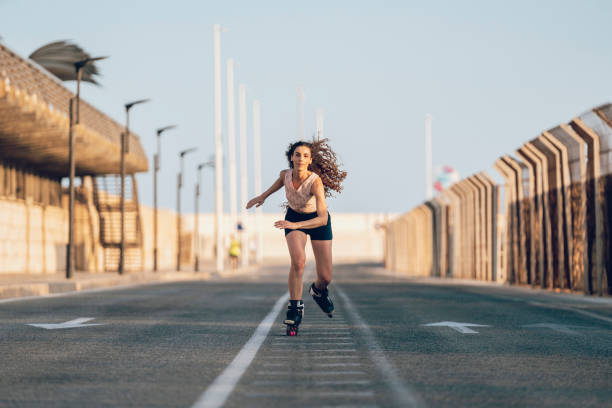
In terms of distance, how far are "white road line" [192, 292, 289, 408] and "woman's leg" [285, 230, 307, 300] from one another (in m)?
0.63

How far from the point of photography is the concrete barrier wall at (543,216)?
2278 centimetres

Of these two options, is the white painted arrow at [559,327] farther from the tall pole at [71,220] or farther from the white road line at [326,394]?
the tall pole at [71,220]

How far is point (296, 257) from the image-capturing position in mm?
11523

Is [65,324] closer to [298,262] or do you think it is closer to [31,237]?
[298,262]

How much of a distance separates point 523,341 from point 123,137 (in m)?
33.5

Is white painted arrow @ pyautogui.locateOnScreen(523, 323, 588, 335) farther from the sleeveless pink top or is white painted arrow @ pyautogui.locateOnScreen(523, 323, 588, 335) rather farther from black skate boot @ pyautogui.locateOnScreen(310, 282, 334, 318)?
the sleeveless pink top

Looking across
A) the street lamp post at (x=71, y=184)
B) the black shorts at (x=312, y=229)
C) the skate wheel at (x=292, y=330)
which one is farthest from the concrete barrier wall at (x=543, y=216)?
the street lamp post at (x=71, y=184)

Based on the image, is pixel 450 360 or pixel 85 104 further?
pixel 85 104

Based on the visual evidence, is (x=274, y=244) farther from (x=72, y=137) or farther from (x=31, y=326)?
(x=31, y=326)

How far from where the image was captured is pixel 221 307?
17469 mm

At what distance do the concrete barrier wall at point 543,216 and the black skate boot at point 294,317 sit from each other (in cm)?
1135

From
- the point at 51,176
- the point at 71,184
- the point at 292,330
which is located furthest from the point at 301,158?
the point at 51,176

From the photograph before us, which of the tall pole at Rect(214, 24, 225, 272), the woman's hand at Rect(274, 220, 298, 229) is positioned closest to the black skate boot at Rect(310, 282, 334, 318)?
the woman's hand at Rect(274, 220, 298, 229)

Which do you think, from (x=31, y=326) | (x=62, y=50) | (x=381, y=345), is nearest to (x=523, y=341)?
(x=381, y=345)
